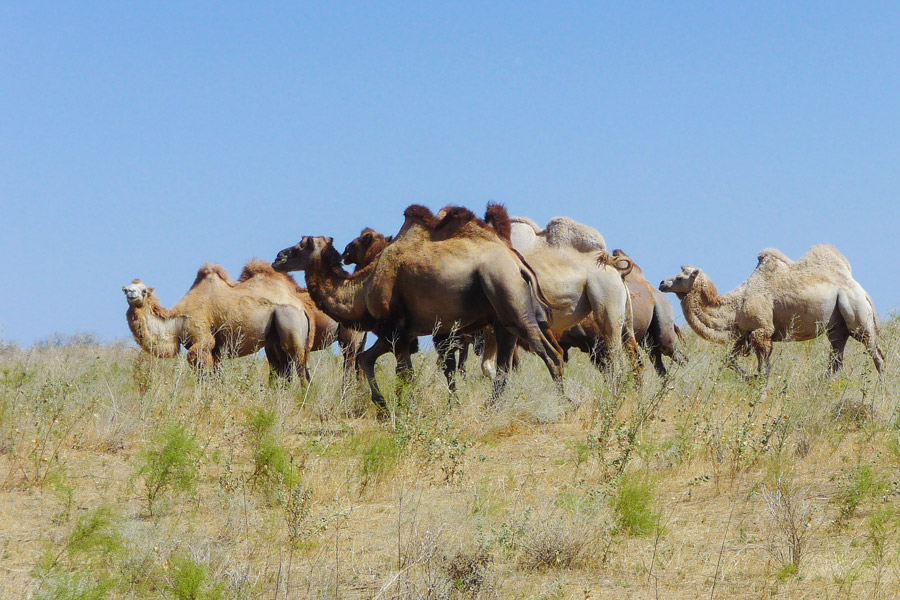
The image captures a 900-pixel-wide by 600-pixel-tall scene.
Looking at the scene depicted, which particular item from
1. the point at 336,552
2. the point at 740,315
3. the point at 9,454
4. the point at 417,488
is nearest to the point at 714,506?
the point at 417,488

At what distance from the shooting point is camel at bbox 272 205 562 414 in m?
10.6

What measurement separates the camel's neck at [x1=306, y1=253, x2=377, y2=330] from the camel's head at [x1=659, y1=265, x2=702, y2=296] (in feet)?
17.4

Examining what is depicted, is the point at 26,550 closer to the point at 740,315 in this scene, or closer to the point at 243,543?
the point at 243,543

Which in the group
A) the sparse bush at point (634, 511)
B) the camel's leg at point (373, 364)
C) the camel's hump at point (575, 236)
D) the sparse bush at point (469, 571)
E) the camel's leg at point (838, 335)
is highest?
the camel's hump at point (575, 236)

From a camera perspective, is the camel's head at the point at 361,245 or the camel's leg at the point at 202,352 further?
the camel's leg at the point at 202,352

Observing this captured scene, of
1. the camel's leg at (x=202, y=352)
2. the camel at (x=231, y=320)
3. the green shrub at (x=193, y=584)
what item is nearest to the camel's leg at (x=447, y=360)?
the camel at (x=231, y=320)

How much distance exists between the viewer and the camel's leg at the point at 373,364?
414 inches

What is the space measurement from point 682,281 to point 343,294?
18.4 ft

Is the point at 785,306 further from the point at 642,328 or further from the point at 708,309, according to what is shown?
the point at 642,328

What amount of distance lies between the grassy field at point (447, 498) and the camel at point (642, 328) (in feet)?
8.61

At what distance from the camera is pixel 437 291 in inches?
418

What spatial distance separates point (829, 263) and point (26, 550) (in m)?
11.3

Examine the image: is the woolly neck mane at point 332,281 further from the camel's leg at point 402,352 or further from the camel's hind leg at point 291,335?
the camel's hind leg at point 291,335

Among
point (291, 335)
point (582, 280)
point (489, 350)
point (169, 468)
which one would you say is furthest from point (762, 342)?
point (169, 468)
